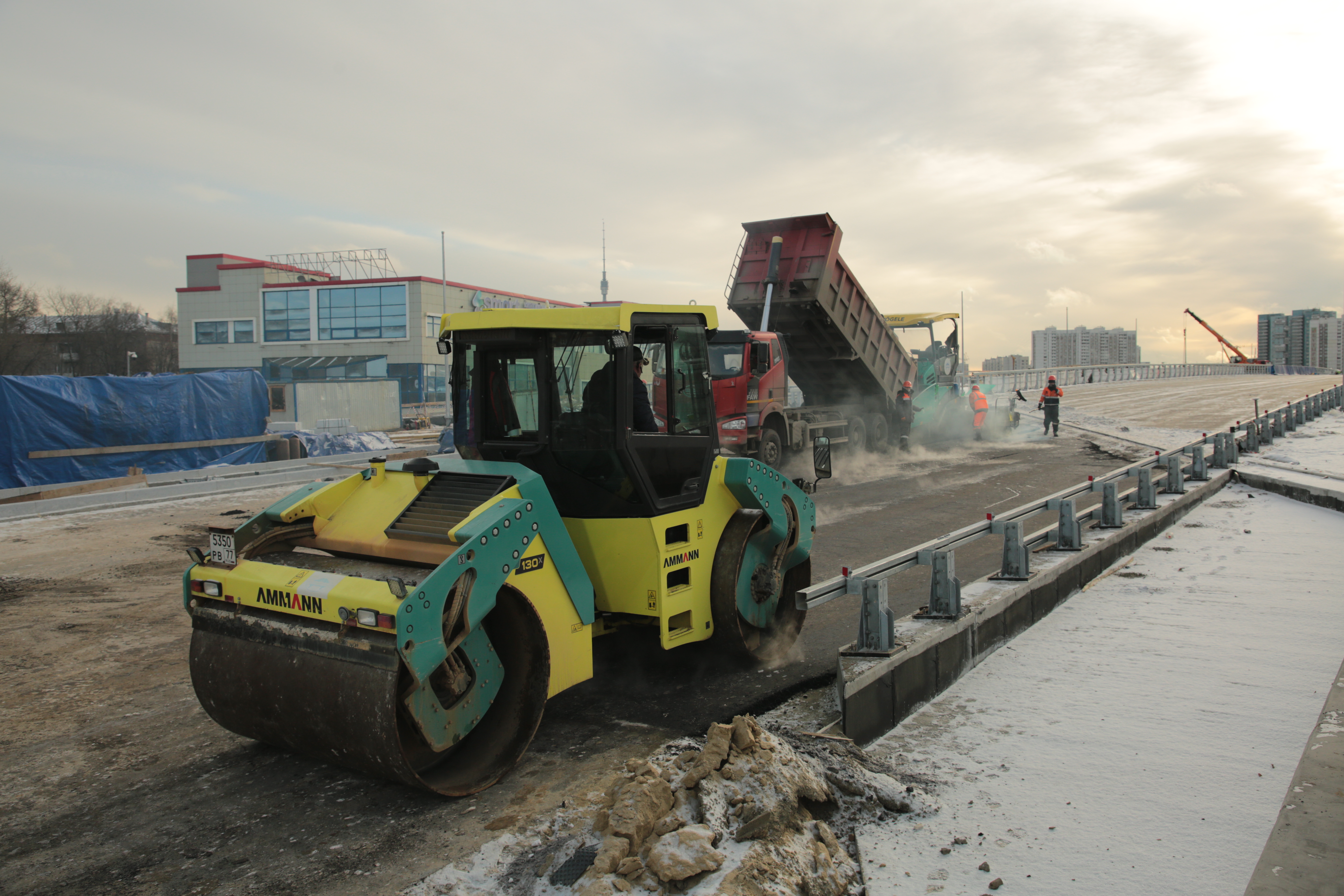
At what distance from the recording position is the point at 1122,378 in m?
57.5

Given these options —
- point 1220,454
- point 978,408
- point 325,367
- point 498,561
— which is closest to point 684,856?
Result: point 498,561

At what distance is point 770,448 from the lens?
15.3 metres

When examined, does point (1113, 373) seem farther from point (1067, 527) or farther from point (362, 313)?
point (1067, 527)

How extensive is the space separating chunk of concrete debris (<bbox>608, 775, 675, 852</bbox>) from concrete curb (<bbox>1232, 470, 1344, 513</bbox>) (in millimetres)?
10352

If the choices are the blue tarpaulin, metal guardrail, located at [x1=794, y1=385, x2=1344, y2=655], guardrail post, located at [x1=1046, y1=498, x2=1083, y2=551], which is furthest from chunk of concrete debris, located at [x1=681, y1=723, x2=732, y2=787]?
the blue tarpaulin

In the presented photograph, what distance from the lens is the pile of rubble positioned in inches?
122

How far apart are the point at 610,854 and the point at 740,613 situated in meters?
2.42

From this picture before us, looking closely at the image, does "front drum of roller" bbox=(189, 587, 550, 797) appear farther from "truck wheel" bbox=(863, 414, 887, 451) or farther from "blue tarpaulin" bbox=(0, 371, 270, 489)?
"truck wheel" bbox=(863, 414, 887, 451)

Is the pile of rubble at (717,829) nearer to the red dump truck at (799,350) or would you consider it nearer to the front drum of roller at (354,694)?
the front drum of roller at (354,694)

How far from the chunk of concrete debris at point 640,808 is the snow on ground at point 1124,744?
840 millimetres

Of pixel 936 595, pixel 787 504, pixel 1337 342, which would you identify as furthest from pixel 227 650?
pixel 1337 342

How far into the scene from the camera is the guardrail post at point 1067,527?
7500mm

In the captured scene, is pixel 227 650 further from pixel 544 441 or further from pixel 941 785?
pixel 941 785

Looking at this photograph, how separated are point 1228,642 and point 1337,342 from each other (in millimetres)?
162851
